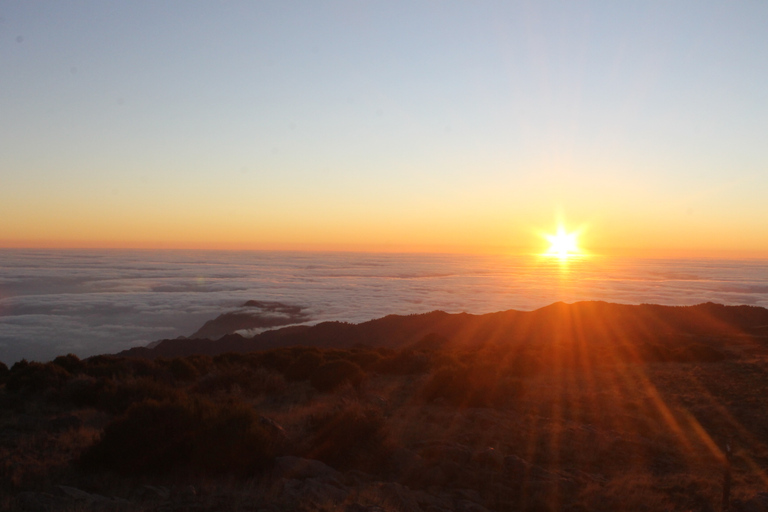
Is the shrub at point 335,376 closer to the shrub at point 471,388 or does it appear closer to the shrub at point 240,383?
the shrub at point 240,383

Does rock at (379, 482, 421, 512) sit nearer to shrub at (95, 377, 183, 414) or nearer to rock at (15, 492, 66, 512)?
rock at (15, 492, 66, 512)

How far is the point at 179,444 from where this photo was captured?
5.00 meters

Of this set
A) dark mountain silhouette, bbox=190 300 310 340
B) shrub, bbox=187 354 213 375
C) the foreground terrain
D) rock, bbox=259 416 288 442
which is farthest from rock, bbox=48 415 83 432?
dark mountain silhouette, bbox=190 300 310 340

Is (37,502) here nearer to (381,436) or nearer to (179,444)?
(179,444)

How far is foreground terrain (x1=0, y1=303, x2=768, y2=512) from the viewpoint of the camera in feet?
14.9

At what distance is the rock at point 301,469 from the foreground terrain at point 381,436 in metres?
0.02

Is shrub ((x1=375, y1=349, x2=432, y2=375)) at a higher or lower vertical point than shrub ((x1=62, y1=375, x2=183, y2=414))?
lower

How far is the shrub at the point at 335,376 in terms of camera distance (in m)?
10.4

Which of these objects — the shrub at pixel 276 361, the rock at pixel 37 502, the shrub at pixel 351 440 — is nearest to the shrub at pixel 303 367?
the shrub at pixel 276 361

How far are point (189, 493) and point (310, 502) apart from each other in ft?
3.35

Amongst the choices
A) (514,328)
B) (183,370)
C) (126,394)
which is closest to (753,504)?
(126,394)

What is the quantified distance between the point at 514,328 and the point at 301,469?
103 feet

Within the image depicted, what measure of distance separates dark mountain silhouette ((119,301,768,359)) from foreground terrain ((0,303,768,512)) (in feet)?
62.5

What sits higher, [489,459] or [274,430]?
[274,430]
